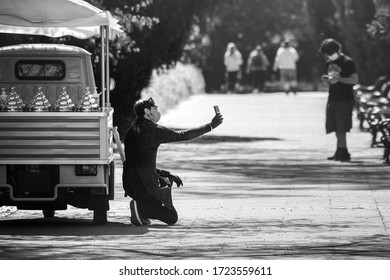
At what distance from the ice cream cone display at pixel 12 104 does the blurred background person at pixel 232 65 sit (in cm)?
3418

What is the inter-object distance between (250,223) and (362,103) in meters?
15.0

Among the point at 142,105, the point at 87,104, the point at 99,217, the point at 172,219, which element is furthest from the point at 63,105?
the point at 172,219

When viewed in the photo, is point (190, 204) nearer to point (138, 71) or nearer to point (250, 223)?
point (250, 223)

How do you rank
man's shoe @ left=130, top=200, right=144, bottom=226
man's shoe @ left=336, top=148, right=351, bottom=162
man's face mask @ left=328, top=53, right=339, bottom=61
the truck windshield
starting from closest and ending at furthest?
1. man's shoe @ left=130, top=200, right=144, bottom=226
2. the truck windshield
3. man's shoe @ left=336, top=148, right=351, bottom=162
4. man's face mask @ left=328, top=53, right=339, bottom=61

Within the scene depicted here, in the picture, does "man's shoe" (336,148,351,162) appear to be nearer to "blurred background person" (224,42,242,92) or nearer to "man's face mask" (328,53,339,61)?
"man's face mask" (328,53,339,61)

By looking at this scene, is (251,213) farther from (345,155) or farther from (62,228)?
(345,155)

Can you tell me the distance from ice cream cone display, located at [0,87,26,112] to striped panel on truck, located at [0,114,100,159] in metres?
0.19

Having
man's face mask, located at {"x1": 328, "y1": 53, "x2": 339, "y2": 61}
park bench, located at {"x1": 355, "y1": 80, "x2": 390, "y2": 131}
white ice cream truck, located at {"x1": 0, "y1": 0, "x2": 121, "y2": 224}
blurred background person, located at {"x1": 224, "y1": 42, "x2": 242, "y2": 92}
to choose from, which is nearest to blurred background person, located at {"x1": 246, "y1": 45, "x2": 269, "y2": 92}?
blurred background person, located at {"x1": 224, "y1": 42, "x2": 242, "y2": 92}

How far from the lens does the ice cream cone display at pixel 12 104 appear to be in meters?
13.6

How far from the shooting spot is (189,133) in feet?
44.3

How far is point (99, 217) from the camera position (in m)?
13.6

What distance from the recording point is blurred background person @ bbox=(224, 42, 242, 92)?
47.8 m

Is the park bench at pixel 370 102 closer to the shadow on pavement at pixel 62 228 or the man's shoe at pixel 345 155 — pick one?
the man's shoe at pixel 345 155

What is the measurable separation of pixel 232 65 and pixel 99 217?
113ft
